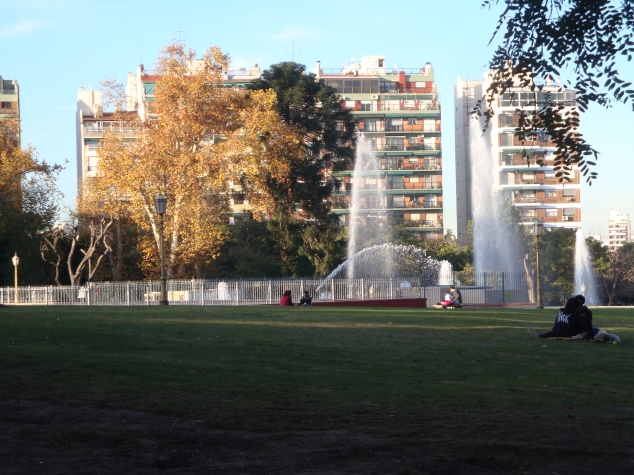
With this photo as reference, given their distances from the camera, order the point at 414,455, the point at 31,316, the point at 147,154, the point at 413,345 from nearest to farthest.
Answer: the point at 414,455, the point at 413,345, the point at 31,316, the point at 147,154

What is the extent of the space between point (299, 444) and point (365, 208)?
86208 mm

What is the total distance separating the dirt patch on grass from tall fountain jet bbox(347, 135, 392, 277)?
4508 centimetres

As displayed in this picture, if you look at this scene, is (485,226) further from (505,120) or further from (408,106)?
(408,106)

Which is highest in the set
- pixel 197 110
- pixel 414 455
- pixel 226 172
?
pixel 197 110

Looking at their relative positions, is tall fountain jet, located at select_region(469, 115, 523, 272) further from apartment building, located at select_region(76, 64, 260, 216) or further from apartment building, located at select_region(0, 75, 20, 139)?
apartment building, located at select_region(0, 75, 20, 139)

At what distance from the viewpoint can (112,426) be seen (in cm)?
839

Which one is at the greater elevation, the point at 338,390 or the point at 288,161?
the point at 288,161

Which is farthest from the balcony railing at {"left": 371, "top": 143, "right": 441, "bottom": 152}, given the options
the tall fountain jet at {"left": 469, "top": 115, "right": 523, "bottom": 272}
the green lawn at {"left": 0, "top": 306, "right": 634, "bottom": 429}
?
the green lawn at {"left": 0, "top": 306, "right": 634, "bottom": 429}

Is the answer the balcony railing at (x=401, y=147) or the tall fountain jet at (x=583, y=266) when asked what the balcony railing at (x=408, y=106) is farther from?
the tall fountain jet at (x=583, y=266)

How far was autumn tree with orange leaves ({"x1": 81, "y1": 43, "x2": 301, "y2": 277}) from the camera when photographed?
151ft

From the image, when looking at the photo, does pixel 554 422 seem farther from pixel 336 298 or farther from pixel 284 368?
pixel 336 298

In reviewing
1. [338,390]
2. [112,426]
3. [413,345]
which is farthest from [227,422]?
[413,345]

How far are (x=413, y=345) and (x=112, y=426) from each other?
8169 mm

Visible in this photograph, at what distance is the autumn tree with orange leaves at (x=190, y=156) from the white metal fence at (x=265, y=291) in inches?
146
